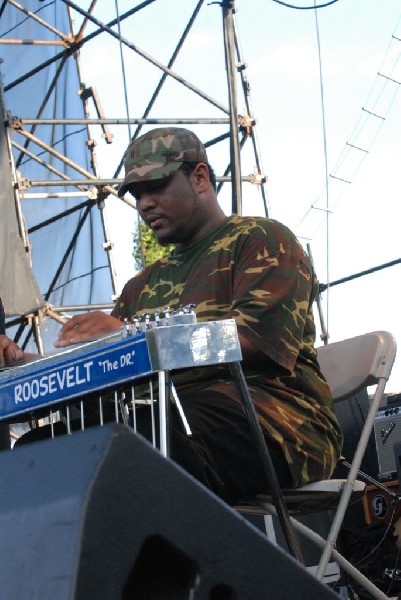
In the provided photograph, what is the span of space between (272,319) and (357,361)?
0.56 meters

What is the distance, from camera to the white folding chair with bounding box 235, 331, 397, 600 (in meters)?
2.64

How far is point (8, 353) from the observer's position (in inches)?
100.0

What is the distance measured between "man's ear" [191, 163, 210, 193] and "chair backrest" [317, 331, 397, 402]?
58 cm

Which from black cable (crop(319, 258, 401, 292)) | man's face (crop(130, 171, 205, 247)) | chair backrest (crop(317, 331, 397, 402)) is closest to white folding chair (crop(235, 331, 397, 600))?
chair backrest (crop(317, 331, 397, 402))

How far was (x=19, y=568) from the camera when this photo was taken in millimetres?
1236

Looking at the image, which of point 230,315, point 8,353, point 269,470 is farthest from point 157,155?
point 269,470

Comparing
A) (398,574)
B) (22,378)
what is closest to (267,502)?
(22,378)

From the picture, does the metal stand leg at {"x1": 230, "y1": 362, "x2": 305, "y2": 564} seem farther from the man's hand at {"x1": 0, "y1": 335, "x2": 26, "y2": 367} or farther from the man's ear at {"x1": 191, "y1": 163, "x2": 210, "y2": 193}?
the man's ear at {"x1": 191, "y1": 163, "x2": 210, "y2": 193}

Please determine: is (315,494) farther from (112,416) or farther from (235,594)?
(235,594)

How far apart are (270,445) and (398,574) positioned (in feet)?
6.04

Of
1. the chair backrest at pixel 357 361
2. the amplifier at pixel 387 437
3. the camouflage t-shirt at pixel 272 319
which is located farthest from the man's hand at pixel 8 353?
the amplifier at pixel 387 437

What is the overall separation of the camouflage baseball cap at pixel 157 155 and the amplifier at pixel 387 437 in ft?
7.68

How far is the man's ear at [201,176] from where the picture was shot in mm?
2953

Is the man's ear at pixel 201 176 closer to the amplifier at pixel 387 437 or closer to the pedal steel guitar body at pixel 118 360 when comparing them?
the pedal steel guitar body at pixel 118 360
